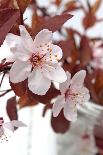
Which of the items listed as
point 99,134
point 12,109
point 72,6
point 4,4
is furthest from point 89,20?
point 4,4

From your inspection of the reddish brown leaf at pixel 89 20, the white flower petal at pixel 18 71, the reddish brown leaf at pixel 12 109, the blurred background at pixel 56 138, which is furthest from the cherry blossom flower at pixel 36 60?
the reddish brown leaf at pixel 89 20

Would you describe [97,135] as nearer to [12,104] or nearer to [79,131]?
[79,131]

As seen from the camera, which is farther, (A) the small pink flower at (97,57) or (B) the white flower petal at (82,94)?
(A) the small pink flower at (97,57)

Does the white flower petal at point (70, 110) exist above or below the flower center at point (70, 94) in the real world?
below

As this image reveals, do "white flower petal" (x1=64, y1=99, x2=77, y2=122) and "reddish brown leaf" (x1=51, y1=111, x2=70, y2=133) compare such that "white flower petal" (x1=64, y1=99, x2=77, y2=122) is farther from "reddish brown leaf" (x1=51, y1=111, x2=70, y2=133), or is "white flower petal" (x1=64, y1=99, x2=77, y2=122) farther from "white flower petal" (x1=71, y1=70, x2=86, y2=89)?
"reddish brown leaf" (x1=51, y1=111, x2=70, y2=133)

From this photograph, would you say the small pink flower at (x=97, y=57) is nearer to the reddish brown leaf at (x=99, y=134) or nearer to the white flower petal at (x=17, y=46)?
the reddish brown leaf at (x=99, y=134)

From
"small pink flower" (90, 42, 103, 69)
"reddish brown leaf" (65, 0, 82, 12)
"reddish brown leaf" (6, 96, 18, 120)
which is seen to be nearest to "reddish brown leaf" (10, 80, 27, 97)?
"reddish brown leaf" (6, 96, 18, 120)

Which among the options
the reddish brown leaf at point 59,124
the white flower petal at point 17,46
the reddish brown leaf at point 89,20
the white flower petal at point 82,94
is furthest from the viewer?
the reddish brown leaf at point 89,20
